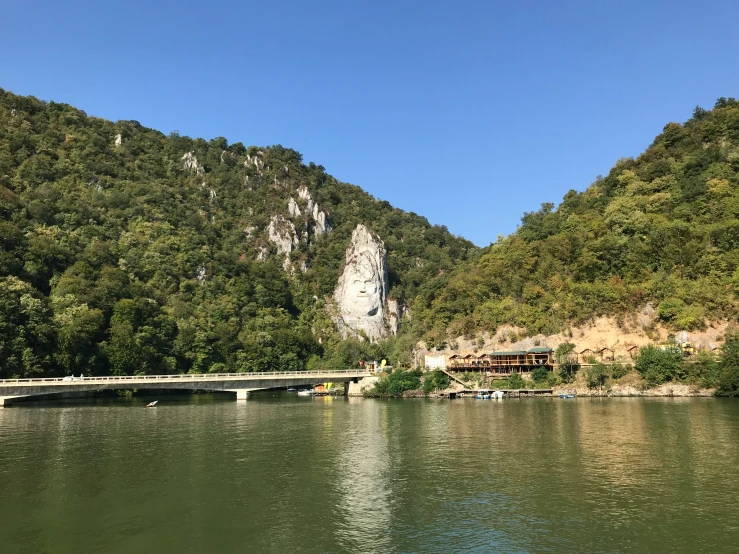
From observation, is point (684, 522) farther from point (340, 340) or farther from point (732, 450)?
point (340, 340)

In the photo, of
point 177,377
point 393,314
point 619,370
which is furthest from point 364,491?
point 393,314

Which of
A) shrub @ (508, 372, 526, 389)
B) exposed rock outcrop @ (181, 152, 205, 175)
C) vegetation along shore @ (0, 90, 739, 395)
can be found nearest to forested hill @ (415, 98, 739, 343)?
vegetation along shore @ (0, 90, 739, 395)

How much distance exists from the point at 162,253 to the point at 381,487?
4555 inches

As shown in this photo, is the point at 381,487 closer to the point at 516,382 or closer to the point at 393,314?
the point at 516,382

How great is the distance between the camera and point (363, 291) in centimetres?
14788

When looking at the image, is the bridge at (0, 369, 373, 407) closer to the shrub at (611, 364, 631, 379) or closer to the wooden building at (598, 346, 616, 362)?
the wooden building at (598, 346, 616, 362)

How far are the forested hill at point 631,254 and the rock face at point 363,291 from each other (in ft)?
91.6

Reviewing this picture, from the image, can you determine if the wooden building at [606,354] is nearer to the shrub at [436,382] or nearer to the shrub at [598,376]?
the shrub at [598,376]

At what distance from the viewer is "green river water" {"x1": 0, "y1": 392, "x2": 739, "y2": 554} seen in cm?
1962

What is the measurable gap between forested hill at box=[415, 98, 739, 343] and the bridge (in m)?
26.6

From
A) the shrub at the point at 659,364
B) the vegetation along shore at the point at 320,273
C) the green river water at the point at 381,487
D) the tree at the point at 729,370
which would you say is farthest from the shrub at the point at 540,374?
the green river water at the point at 381,487

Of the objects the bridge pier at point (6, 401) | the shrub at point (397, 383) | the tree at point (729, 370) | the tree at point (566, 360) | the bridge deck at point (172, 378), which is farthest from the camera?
the shrub at point (397, 383)

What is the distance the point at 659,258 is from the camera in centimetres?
8969

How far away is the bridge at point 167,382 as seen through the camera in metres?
72.7
